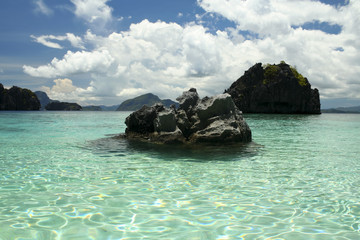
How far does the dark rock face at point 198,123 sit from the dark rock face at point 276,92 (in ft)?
404

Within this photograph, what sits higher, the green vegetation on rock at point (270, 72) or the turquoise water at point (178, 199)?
the green vegetation on rock at point (270, 72)

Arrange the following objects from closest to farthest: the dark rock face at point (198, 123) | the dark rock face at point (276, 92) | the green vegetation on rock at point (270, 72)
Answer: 1. the dark rock face at point (198, 123)
2. the dark rock face at point (276, 92)
3. the green vegetation on rock at point (270, 72)

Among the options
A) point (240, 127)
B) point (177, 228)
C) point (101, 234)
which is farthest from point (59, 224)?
point (240, 127)

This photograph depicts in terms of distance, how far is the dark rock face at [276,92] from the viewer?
133 m

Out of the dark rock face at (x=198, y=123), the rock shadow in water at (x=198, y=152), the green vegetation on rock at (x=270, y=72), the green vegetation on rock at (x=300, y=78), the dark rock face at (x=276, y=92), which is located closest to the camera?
the rock shadow in water at (x=198, y=152)

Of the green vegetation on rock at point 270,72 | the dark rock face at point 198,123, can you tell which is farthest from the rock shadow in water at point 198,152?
the green vegetation on rock at point 270,72

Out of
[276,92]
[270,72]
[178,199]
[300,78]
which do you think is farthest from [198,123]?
[300,78]

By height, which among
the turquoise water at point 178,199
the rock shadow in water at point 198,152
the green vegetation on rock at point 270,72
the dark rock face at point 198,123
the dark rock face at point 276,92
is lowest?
the turquoise water at point 178,199

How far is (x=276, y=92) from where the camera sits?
133125 millimetres

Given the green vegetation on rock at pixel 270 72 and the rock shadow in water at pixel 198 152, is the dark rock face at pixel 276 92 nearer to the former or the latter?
the green vegetation on rock at pixel 270 72

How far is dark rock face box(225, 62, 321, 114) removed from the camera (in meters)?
133

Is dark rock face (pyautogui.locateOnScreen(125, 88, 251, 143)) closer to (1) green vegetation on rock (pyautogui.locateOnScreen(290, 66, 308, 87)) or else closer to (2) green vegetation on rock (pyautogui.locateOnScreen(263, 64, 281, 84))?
(2) green vegetation on rock (pyautogui.locateOnScreen(263, 64, 281, 84))

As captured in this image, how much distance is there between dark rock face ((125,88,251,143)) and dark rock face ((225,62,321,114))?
123129 millimetres

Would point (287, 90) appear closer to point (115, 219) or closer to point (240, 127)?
point (240, 127)
